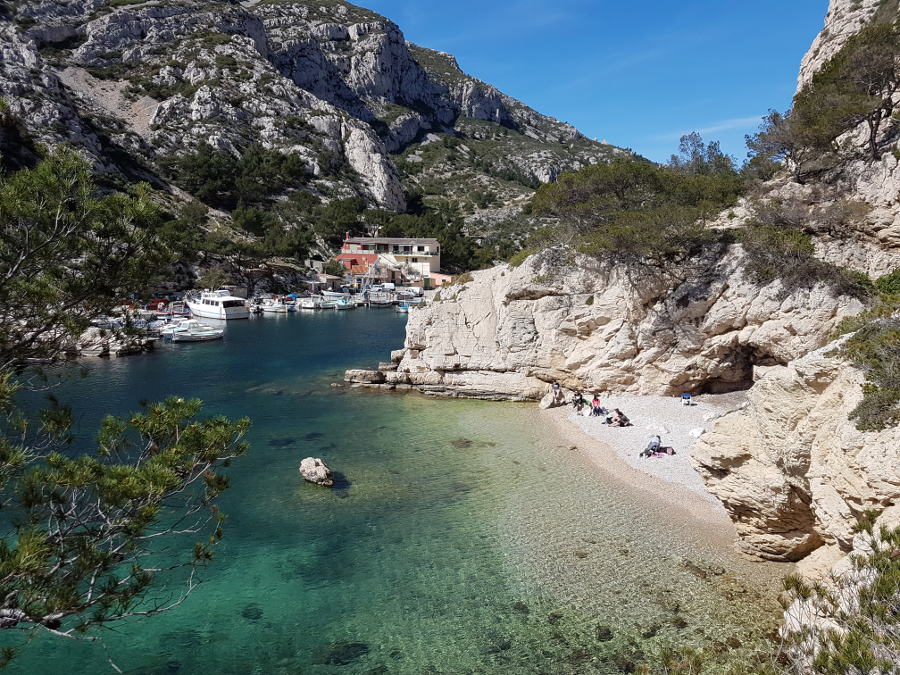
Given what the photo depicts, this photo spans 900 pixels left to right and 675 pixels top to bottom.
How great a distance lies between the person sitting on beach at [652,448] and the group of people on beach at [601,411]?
9.41 ft

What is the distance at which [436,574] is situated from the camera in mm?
12195

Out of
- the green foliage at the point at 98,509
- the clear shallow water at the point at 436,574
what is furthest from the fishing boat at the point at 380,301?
the green foliage at the point at 98,509

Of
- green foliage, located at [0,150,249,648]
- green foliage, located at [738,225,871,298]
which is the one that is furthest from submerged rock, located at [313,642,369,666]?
green foliage, located at [738,225,871,298]

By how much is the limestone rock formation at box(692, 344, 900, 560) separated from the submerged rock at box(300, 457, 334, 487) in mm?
11719

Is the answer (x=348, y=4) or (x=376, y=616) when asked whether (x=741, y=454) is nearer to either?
(x=376, y=616)

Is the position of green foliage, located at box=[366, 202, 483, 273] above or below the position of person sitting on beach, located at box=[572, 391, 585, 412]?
above

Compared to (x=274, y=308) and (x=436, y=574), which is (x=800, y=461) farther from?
(x=274, y=308)

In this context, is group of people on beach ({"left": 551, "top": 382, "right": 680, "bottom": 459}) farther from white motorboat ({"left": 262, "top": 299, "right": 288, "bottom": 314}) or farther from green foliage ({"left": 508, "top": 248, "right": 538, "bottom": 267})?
white motorboat ({"left": 262, "top": 299, "right": 288, "bottom": 314})

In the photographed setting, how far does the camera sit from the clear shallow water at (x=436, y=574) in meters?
9.70

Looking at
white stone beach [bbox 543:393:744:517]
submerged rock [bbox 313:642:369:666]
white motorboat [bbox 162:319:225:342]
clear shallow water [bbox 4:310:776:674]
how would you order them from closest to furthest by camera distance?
1. submerged rock [bbox 313:642:369:666]
2. clear shallow water [bbox 4:310:776:674]
3. white stone beach [bbox 543:393:744:517]
4. white motorboat [bbox 162:319:225:342]

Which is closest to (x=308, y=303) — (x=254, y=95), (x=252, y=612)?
(x=252, y=612)

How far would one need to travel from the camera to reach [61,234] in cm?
696

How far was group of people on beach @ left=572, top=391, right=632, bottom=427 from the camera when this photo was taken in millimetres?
22031

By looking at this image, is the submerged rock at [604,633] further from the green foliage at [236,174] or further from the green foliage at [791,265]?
the green foliage at [236,174]
